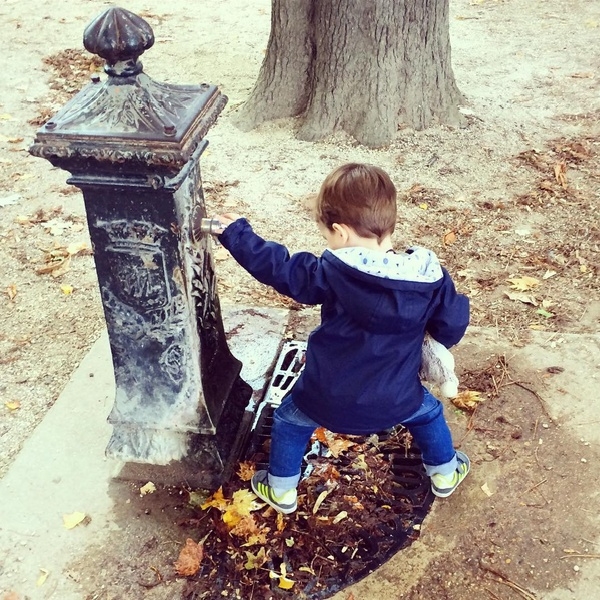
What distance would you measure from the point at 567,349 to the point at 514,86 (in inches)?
142

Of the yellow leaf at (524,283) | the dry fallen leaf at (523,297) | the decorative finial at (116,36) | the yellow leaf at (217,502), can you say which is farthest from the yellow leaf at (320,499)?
the yellow leaf at (524,283)

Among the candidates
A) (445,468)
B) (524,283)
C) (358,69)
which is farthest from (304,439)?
(358,69)

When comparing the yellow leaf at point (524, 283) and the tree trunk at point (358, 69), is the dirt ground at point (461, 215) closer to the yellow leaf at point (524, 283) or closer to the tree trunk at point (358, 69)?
the yellow leaf at point (524, 283)

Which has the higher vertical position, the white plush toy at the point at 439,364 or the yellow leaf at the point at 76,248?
the white plush toy at the point at 439,364

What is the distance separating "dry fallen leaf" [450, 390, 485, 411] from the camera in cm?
302

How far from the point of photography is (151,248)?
222 cm

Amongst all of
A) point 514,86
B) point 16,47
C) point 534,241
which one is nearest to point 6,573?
point 534,241

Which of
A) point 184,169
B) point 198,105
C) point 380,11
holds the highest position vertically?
point 198,105

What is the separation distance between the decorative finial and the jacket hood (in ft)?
2.61

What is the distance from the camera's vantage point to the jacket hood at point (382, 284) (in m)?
2.09

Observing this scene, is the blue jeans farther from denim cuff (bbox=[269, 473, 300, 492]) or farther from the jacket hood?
the jacket hood

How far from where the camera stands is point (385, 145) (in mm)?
5141

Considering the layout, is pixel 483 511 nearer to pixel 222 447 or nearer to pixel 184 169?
pixel 222 447

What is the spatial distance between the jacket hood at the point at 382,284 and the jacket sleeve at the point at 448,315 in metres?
0.07
